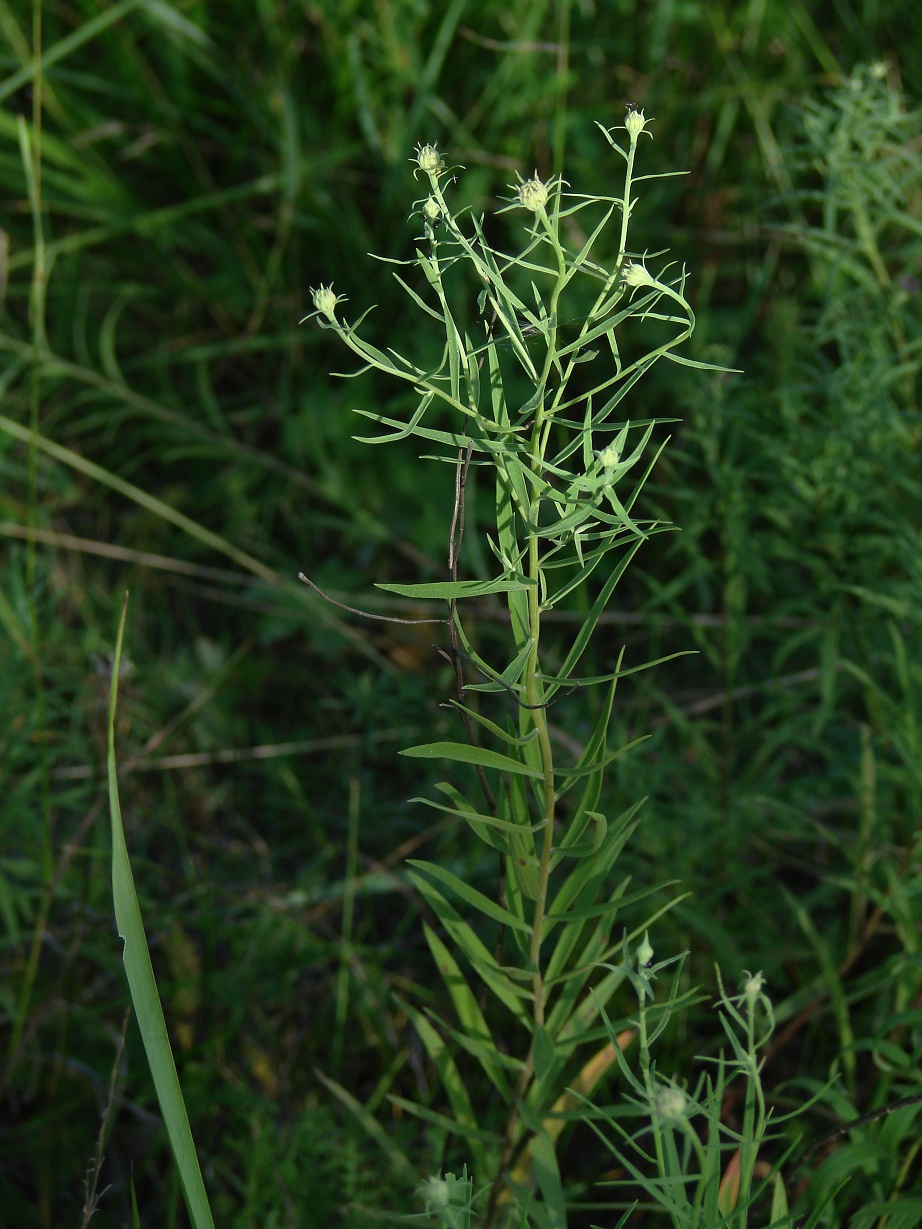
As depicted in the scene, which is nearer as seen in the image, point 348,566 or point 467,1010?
point 467,1010

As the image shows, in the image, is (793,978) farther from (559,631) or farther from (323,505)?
(323,505)

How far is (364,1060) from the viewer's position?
5.05 ft

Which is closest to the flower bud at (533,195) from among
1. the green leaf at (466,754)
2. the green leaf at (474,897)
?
the green leaf at (466,754)

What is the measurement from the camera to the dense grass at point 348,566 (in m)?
1.34

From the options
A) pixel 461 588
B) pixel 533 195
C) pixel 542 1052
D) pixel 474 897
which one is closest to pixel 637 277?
pixel 533 195

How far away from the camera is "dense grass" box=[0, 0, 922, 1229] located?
52.7 inches

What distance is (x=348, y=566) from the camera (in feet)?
7.54

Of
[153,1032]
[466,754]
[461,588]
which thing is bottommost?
[153,1032]

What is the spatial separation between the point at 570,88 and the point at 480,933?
179 centimetres

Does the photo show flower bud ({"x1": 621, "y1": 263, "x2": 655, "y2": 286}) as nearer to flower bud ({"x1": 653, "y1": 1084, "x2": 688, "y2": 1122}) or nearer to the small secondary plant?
the small secondary plant

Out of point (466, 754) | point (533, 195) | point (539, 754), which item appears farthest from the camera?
point (539, 754)

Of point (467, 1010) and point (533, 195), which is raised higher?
point (533, 195)

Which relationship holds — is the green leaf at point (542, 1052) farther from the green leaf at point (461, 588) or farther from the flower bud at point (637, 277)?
the flower bud at point (637, 277)

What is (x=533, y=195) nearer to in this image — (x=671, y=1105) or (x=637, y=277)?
(x=637, y=277)
